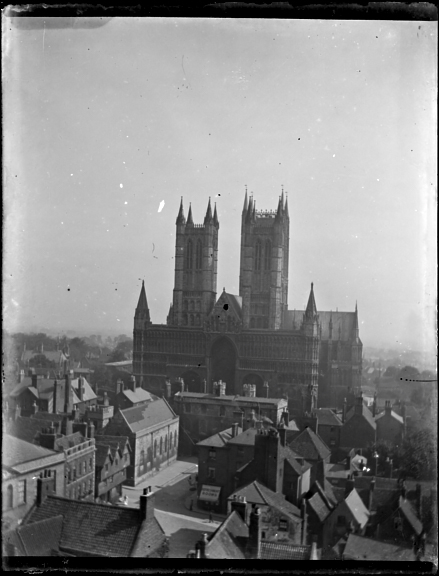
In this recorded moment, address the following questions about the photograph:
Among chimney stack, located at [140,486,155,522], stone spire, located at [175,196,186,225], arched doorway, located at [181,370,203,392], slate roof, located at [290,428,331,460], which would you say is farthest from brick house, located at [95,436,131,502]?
stone spire, located at [175,196,186,225]

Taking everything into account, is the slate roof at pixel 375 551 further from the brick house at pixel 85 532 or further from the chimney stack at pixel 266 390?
the chimney stack at pixel 266 390

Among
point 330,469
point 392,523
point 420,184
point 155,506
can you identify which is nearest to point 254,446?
point 330,469

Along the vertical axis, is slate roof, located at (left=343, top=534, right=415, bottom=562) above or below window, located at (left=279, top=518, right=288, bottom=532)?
below

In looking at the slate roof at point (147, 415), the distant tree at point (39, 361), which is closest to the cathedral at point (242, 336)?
the slate roof at point (147, 415)

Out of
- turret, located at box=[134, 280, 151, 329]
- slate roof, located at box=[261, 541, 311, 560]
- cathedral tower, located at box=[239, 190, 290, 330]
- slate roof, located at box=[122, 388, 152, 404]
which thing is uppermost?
cathedral tower, located at box=[239, 190, 290, 330]

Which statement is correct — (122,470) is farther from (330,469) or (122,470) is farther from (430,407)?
(430,407)

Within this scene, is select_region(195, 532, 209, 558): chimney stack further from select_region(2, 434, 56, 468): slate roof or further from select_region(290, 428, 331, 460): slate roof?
select_region(2, 434, 56, 468): slate roof

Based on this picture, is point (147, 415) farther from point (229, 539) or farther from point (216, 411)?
point (229, 539)
